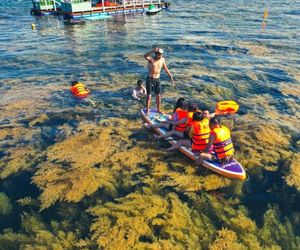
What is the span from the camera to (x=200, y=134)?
960 cm

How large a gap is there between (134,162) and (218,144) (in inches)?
111

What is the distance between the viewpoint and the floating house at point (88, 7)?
41.4 m

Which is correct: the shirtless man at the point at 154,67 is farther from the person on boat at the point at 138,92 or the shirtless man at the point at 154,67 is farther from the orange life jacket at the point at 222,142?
the orange life jacket at the point at 222,142

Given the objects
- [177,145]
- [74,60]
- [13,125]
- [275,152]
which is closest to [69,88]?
[13,125]

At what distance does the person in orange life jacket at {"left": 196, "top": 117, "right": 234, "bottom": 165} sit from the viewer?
8953 mm

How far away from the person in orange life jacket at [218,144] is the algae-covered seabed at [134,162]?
0.56 meters

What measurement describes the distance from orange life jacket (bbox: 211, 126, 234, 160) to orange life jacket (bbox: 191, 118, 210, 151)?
433 mm

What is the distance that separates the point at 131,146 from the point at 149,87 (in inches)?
101

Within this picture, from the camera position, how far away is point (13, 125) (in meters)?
13.1

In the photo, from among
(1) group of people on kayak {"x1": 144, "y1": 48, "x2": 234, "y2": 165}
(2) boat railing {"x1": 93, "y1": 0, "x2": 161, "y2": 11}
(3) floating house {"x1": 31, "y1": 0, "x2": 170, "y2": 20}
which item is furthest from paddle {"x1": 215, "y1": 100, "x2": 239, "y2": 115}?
(2) boat railing {"x1": 93, "y1": 0, "x2": 161, "y2": 11}

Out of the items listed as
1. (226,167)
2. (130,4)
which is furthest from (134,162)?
(130,4)

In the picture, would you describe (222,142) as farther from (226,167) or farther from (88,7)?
(88,7)

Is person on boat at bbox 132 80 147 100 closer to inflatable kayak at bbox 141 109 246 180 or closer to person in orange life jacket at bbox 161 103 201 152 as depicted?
person in orange life jacket at bbox 161 103 201 152

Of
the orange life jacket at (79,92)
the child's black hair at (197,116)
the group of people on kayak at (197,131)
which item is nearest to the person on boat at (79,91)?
the orange life jacket at (79,92)
